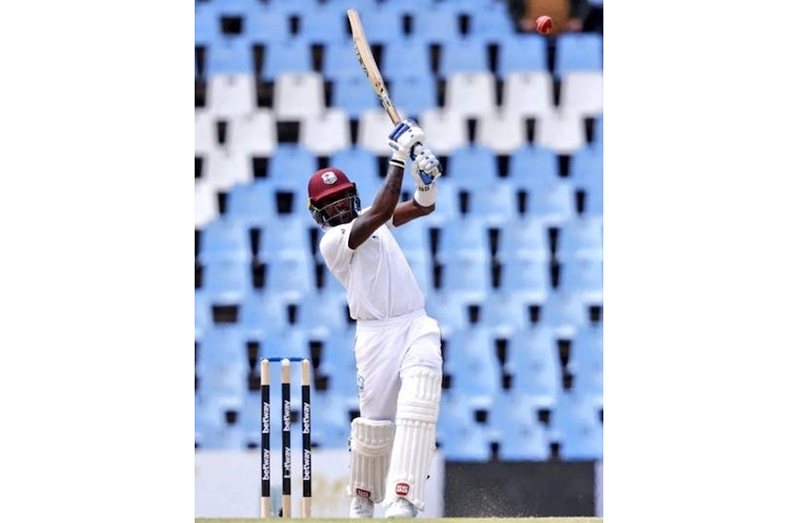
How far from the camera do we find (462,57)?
6.55m

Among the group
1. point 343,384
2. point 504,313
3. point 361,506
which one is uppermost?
point 504,313

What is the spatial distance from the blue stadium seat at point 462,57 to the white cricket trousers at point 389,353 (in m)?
1.34

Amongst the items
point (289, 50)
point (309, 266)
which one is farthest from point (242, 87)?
point (309, 266)

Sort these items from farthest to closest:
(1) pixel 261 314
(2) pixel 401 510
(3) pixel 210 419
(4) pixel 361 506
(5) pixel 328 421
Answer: (1) pixel 261 314
(5) pixel 328 421
(3) pixel 210 419
(4) pixel 361 506
(2) pixel 401 510

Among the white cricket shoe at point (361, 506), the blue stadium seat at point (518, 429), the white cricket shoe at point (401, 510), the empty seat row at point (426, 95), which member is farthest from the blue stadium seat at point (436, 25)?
the white cricket shoe at point (401, 510)

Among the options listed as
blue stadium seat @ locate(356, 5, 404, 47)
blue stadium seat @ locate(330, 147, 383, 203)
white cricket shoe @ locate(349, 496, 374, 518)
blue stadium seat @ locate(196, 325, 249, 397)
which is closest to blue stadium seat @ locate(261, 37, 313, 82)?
blue stadium seat @ locate(356, 5, 404, 47)

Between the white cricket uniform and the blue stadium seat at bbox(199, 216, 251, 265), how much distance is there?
3.20 feet

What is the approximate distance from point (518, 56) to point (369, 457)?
1794 mm

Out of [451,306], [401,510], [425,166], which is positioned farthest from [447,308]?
[401,510]

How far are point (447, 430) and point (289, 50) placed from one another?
153cm

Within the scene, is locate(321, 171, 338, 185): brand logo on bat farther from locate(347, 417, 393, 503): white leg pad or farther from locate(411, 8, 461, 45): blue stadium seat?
locate(411, 8, 461, 45): blue stadium seat

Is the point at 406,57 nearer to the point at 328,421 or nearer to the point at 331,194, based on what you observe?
the point at 331,194

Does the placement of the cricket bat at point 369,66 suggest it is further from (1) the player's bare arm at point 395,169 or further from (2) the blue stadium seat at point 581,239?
(2) the blue stadium seat at point 581,239

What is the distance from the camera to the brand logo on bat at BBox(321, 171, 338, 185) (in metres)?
5.58
